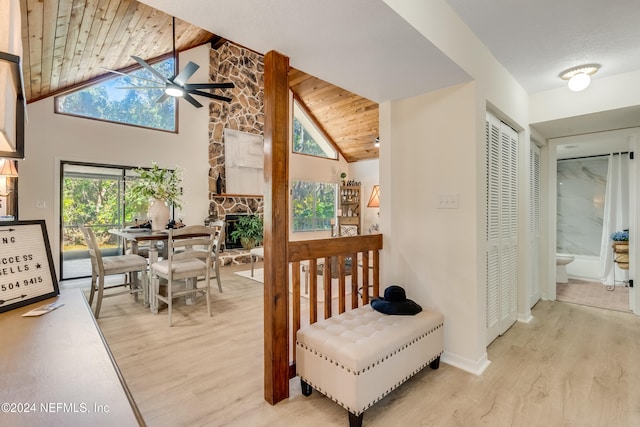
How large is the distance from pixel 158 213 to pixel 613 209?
6808mm

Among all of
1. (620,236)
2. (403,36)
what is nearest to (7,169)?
(403,36)

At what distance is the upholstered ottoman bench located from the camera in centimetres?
164

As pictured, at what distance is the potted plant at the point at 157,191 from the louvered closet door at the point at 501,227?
3346 mm

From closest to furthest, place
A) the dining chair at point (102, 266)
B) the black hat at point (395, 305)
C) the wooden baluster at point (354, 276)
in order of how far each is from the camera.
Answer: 1. the black hat at point (395, 305)
2. the wooden baluster at point (354, 276)
3. the dining chair at point (102, 266)

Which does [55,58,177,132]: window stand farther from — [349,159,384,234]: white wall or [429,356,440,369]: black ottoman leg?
[429,356,440,369]: black ottoman leg

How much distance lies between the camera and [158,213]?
3619 millimetres

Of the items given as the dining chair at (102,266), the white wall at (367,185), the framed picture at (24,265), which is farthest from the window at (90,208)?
the white wall at (367,185)

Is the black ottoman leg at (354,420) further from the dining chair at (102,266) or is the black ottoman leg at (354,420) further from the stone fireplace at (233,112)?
the stone fireplace at (233,112)

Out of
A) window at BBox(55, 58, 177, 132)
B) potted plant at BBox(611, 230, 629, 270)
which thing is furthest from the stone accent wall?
potted plant at BBox(611, 230, 629, 270)

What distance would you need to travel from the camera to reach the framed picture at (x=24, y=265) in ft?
3.43

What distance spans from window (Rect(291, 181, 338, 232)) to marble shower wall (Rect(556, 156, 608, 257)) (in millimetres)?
5008

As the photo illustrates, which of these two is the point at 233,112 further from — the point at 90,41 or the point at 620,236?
the point at 620,236

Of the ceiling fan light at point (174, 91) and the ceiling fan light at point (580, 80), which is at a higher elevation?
the ceiling fan light at point (174, 91)

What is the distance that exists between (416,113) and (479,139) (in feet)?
1.80
